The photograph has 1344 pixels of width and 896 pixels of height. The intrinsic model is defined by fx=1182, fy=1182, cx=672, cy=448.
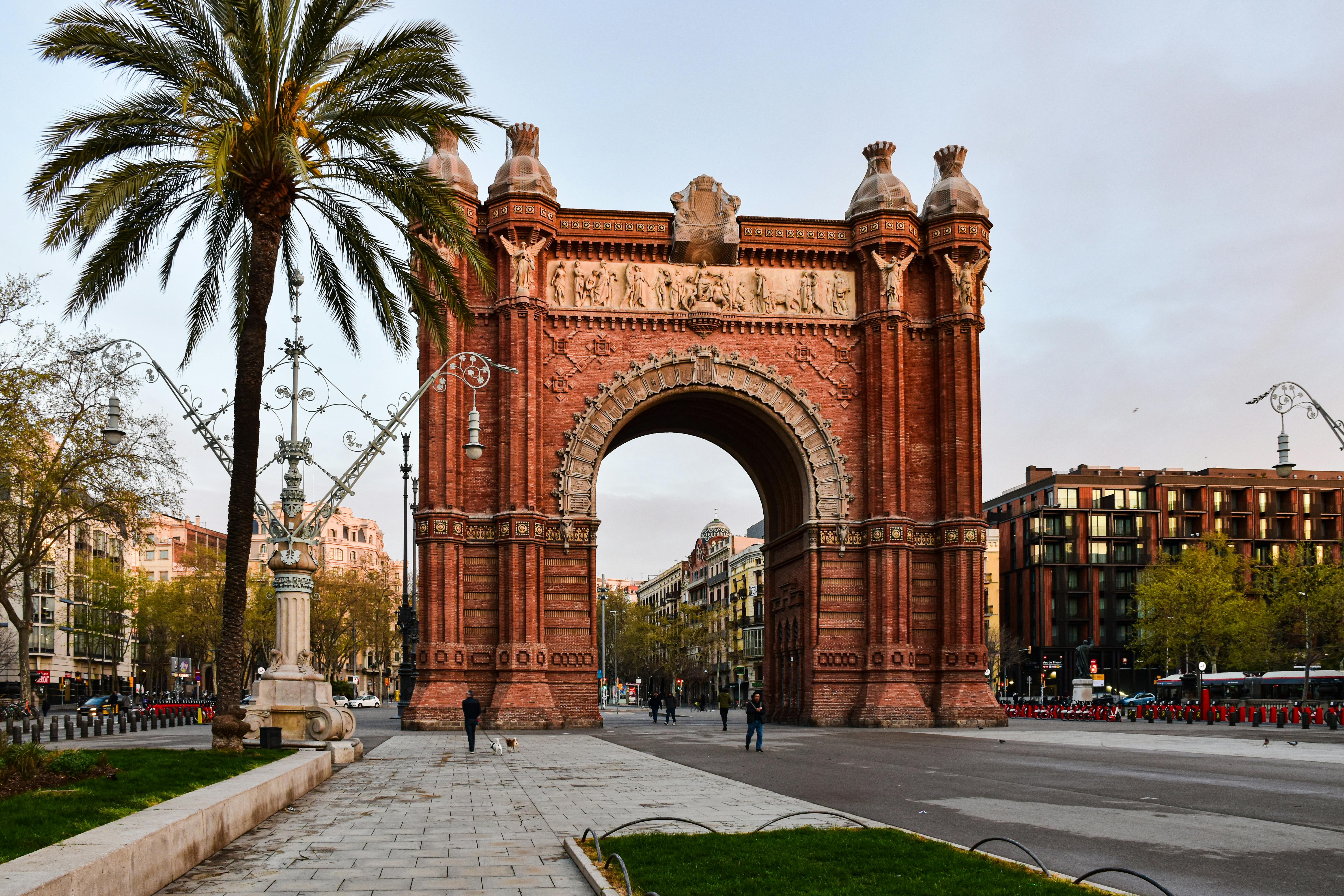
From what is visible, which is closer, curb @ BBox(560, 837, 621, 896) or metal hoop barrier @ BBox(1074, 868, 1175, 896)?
metal hoop barrier @ BBox(1074, 868, 1175, 896)

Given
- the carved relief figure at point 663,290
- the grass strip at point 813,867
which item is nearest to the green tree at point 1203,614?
the carved relief figure at point 663,290

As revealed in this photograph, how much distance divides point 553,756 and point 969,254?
75.7ft

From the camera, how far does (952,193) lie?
129ft

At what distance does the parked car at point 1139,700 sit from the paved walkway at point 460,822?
136 ft

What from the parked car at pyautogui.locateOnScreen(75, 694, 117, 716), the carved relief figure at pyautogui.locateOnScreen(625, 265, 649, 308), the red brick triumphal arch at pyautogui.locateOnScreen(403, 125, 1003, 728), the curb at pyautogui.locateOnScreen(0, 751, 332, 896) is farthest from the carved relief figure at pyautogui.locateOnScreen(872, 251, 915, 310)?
the parked car at pyautogui.locateOnScreen(75, 694, 117, 716)

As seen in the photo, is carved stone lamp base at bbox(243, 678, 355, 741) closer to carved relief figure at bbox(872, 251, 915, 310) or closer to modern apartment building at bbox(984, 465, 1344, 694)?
carved relief figure at bbox(872, 251, 915, 310)

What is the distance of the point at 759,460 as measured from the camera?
44.0 m

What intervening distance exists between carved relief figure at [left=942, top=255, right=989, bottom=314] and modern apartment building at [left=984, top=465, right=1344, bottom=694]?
53.6m

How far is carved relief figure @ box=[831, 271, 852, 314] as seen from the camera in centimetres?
3947

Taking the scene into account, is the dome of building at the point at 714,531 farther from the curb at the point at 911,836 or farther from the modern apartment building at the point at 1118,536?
the curb at the point at 911,836

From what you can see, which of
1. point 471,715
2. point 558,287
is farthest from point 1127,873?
point 558,287

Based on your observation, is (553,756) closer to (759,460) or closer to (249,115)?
(249,115)

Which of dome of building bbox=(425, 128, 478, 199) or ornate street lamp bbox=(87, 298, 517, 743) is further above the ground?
dome of building bbox=(425, 128, 478, 199)

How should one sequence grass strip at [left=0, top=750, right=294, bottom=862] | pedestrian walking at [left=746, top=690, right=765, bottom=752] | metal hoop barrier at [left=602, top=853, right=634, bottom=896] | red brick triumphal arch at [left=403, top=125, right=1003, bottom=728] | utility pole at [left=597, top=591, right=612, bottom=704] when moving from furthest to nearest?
1. utility pole at [left=597, top=591, right=612, bottom=704]
2. red brick triumphal arch at [left=403, top=125, right=1003, bottom=728]
3. pedestrian walking at [left=746, top=690, right=765, bottom=752]
4. grass strip at [left=0, top=750, right=294, bottom=862]
5. metal hoop barrier at [left=602, top=853, right=634, bottom=896]
